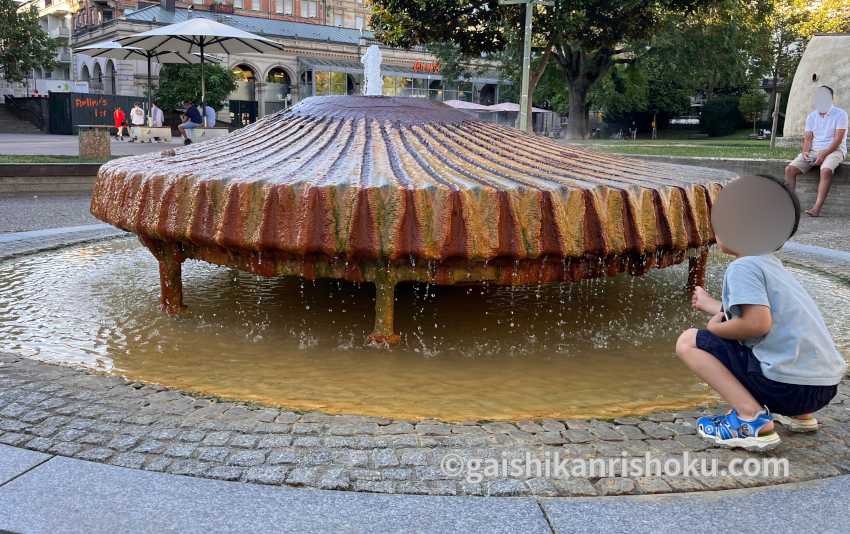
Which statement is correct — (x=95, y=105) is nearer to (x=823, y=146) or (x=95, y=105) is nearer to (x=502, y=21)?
(x=502, y=21)

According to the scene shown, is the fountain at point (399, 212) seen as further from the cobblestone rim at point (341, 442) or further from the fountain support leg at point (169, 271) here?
the cobblestone rim at point (341, 442)

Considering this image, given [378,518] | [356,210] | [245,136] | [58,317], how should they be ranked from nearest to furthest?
[378,518] < [356,210] < [58,317] < [245,136]

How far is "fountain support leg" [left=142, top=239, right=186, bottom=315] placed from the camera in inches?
161

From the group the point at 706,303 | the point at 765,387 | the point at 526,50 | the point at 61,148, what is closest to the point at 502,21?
the point at 526,50

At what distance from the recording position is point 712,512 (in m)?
2.10

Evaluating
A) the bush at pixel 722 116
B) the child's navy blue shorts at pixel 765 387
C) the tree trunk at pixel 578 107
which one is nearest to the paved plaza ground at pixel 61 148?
the child's navy blue shorts at pixel 765 387

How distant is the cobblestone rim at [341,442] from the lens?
7.38 ft

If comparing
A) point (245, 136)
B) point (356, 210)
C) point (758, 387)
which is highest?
point (245, 136)

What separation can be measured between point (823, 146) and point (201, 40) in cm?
1353

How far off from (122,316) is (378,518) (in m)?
A: 2.78

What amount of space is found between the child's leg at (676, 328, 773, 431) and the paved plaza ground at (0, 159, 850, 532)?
0.16m

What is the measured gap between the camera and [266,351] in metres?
3.66

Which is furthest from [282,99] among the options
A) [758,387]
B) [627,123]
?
[758,387]

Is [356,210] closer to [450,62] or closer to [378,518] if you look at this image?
[378,518]
